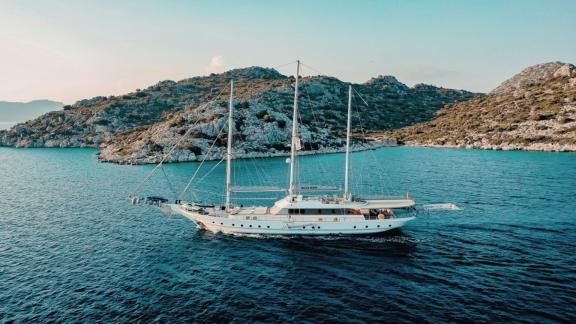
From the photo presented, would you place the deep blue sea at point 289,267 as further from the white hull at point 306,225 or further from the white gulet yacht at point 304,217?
the white gulet yacht at point 304,217

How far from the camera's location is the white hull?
4712 centimetres

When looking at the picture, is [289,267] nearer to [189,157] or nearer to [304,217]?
[304,217]

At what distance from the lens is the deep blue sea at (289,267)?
2902 centimetres

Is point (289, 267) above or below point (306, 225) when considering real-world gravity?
below

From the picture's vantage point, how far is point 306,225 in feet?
155

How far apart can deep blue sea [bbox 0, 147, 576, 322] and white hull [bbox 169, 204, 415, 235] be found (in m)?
1.34

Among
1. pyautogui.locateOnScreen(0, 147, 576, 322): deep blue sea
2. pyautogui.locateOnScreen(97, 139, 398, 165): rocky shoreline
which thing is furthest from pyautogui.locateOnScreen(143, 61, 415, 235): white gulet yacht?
pyautogui.locateOnScreen(97, 139, 398, 165): rocky shoreline

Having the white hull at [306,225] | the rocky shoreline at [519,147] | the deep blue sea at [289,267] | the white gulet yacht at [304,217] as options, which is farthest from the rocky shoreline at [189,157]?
the rocky shoreline at [519,147]

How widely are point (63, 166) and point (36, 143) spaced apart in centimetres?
10550

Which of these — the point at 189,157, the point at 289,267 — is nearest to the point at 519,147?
the point at 189,157

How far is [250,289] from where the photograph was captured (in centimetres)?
3297

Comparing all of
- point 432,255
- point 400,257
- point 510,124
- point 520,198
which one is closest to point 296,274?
point 400,257

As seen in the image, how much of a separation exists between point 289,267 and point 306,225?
9917 mm

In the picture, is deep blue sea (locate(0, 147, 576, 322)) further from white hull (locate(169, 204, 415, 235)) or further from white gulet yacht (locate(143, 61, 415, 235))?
white gulet yacht (locate(143, 61, 415, 235))
